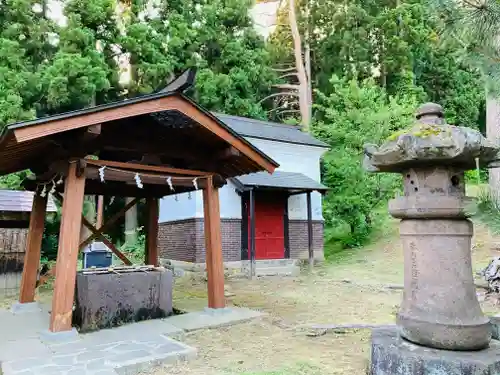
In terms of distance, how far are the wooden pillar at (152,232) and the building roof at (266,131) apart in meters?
5.78

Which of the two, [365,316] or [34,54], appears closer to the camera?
[365,316]

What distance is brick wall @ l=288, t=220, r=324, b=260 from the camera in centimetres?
1440

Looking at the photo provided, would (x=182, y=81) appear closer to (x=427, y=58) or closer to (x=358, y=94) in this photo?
(x=358, y=94)

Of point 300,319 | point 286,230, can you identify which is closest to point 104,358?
point 300,319

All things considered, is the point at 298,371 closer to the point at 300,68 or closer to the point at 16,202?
the point at 16,202

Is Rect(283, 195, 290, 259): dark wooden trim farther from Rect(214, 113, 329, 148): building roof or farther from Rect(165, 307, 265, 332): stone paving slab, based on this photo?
Rect(165, 307, 265, 332): stone paving slab

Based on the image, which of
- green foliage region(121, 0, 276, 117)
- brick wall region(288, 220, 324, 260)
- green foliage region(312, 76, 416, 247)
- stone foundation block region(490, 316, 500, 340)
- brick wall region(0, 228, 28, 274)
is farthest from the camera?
green foliage region(121, 0, 276, 117)

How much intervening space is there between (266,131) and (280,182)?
8.99 feet

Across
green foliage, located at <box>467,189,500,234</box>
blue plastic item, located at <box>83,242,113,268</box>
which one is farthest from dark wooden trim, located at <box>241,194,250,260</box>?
green foliage, located at <box>467,189,500,234</box>

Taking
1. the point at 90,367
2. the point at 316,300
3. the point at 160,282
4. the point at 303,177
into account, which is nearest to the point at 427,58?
the point at 303,177

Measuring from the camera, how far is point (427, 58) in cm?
2391

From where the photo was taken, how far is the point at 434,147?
136 inches

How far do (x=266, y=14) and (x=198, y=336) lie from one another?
23117mm

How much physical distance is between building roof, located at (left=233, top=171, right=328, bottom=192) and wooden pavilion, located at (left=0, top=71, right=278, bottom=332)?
16.6ft
